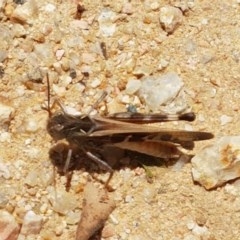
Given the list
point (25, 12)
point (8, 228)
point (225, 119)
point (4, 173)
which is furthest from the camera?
point (25, 12)

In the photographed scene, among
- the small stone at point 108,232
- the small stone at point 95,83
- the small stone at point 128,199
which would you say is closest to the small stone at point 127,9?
the small stone at point 95,83

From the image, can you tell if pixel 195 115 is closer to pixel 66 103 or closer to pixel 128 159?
pixel 128 159

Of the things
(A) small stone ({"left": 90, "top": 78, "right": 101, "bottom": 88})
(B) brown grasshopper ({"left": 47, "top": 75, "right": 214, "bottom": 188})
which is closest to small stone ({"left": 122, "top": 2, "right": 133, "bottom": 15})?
(A) small stone ({"left": 90, "top": 78, "right": 101, "bottom": 88})

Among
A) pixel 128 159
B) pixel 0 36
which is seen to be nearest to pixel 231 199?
pixel 128 159

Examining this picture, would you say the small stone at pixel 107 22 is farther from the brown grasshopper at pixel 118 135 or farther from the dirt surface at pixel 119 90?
the brown grasshopper at pixel 118 135

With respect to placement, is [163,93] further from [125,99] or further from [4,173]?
[4,173]

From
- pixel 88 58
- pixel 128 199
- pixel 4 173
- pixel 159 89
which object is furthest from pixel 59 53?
pixel 128 199

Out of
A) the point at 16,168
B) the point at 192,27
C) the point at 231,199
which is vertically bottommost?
the point at 231,199
